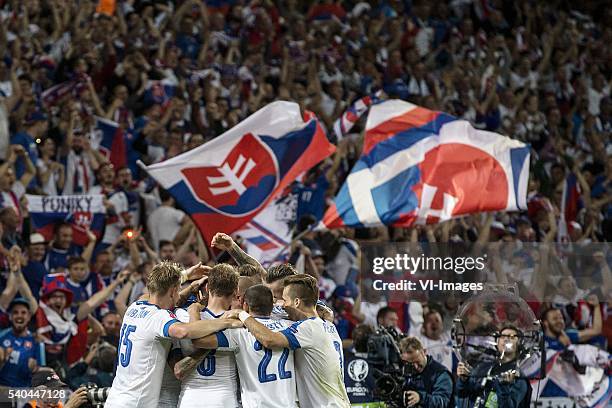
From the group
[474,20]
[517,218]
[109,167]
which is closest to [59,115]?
[109,167]

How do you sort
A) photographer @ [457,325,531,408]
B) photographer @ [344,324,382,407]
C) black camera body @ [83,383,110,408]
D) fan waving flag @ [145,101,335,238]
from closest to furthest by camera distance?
black camera body @ [83,383,110,408]
photographer @ [457,325,531,408]
photographer @ [344,324,382,407]
fan waving flag @ [145,101,335,238]

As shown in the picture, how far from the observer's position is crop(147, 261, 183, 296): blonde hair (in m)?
8.74

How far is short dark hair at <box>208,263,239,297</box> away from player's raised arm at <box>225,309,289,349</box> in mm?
195

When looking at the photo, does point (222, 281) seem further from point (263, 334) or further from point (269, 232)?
point (269, 232)

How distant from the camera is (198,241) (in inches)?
556

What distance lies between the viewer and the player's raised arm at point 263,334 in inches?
331

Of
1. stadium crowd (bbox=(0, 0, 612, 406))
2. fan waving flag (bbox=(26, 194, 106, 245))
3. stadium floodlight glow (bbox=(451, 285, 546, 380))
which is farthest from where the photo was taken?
fan waving flag (bbox=(26, 194, 106, 245))

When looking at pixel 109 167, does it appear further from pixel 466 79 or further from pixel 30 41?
pixel 466 79

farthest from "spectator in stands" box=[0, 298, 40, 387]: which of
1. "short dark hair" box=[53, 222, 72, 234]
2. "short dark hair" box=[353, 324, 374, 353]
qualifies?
"short dark hair" box=[353, 324, 374, 353]

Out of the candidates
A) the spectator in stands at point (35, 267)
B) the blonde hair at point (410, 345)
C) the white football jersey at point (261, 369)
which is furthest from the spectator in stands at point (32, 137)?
the white football jersey at point (261, 369)

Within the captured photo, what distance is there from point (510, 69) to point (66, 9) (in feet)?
22.3

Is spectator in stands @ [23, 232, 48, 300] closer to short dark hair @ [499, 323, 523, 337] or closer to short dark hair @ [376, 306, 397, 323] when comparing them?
short dark hair @ [376, 306, 397, 323]

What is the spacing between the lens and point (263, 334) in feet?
27.7

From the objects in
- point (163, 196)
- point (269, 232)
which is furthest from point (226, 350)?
point (163, 196)
